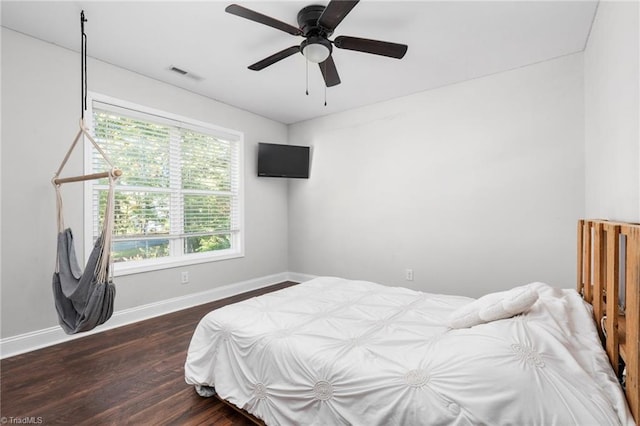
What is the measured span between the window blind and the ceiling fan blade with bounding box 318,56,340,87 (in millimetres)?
1957

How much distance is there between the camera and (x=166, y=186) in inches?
135

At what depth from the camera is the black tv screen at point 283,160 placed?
434 centimetres

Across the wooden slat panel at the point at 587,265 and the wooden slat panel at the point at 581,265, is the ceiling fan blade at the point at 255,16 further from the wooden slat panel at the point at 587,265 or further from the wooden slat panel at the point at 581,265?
the wooden slat panel at the point at 581,265

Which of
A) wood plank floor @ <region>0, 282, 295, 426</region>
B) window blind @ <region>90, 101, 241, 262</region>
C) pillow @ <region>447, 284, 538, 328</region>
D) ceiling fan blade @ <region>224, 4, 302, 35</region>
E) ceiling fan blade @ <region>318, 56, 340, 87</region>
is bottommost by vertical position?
wood plank floor @ <region>0, 282, 295, 426</region>

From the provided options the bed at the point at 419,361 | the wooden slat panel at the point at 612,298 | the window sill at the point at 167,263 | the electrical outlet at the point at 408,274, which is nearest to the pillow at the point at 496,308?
the bed at the point at 419,361

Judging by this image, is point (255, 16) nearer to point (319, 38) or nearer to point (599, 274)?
point (319, 38)

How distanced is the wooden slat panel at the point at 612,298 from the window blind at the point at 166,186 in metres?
3.72

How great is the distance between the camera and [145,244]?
3.29 metres

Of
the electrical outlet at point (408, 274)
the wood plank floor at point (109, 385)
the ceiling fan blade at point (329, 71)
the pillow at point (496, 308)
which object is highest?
the ceiling fan blade at point (329, 71)

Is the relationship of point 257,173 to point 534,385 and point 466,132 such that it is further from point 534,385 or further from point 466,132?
point 534,385

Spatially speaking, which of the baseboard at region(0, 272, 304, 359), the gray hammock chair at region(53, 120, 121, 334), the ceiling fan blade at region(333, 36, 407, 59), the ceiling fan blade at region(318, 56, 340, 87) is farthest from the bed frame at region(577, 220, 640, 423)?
the baseboard at region(0, 272, 304, 359)

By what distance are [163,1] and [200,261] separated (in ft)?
8.82

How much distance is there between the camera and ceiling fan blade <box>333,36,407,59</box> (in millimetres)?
2055

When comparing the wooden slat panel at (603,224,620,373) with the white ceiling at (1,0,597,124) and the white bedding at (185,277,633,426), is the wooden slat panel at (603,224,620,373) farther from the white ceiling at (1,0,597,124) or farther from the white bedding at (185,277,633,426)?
the white ceiling at (1,0,597,124)
